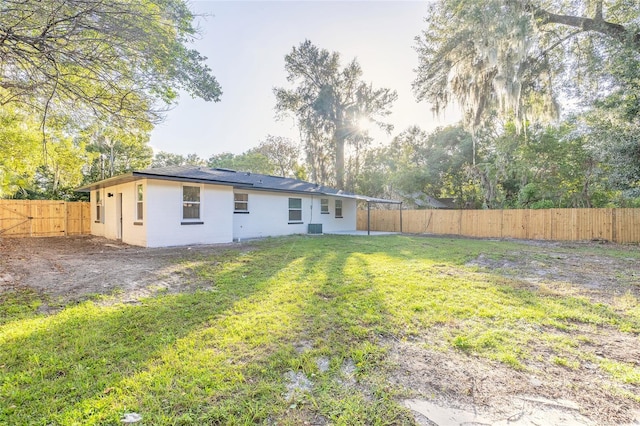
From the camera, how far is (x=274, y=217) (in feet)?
43.2

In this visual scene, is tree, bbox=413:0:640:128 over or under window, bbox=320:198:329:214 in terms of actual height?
over

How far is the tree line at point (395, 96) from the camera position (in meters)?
4.19

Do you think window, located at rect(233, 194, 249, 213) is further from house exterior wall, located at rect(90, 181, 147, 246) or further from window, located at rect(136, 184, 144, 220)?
house exterior wall, located at rect(90, 181, 147, 246)

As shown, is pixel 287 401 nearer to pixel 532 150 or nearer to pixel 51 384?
pixel 51 384

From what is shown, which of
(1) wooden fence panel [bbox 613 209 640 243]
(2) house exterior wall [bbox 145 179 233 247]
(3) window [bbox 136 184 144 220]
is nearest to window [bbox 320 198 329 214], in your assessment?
(2) house exterior wall [bbox 145 179 233 247]

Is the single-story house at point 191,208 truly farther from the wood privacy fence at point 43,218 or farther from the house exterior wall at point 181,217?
the wood privacy fence at point 43,218

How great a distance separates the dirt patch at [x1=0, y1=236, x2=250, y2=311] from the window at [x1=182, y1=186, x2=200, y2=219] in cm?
178

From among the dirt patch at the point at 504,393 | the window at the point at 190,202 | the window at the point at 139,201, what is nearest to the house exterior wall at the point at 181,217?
the window at the point at 190,202

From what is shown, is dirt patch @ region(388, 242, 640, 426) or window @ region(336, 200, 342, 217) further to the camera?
window @ region(336, 200, 342, 217)

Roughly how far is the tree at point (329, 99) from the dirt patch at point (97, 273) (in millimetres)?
16649

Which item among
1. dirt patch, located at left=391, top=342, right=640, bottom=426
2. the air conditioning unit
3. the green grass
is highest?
the air conditioning unit

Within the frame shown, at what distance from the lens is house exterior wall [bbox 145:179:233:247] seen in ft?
28.9

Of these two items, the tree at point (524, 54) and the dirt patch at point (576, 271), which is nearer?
the dirt patch at point (576, 271)

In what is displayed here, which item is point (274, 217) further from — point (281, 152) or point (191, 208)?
point (281, 152)
